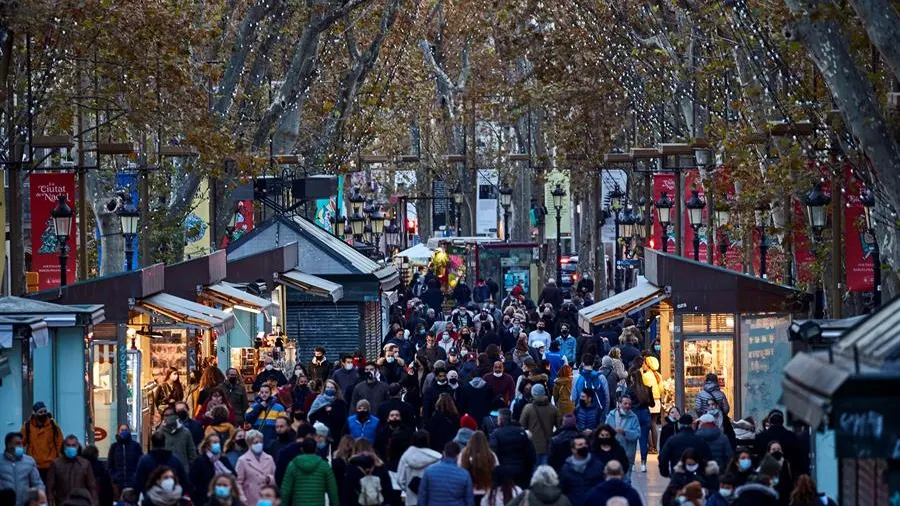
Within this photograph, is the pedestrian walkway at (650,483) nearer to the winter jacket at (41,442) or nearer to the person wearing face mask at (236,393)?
the person wearing face mask at (236,393)

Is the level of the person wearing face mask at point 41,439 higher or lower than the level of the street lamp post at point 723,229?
lower

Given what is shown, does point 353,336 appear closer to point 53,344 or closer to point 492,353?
point 492,353

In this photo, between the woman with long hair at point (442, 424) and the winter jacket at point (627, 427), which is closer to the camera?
the woman with long hair at point (442, 424)

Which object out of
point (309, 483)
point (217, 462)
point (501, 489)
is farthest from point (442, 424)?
point (501, 489)

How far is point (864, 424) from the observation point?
9320 millimetres

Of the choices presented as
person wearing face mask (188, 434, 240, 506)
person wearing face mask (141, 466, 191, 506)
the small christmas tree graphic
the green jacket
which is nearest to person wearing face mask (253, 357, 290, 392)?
the small christmas tree graphic

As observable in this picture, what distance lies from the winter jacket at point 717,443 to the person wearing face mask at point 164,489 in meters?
5.14

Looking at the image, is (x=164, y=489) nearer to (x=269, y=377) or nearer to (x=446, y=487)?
(x=446, y=487)

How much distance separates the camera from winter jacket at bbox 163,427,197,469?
18.3 metres

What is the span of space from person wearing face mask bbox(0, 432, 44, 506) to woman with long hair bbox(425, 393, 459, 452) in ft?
13.7

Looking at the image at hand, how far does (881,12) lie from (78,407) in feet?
28.0

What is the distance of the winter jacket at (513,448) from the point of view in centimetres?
1792

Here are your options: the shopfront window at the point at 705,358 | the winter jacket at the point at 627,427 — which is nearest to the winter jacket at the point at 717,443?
the winter jacket at the point at 627,427

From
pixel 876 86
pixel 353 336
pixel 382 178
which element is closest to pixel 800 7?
pixel 876 86
